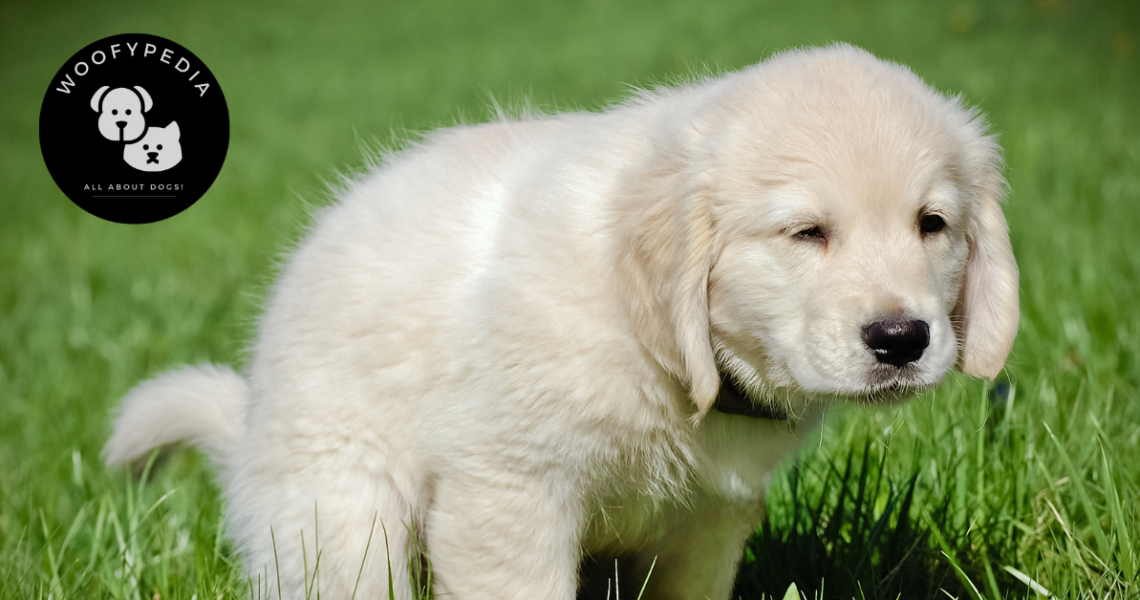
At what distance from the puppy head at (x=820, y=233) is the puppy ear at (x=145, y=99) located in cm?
226

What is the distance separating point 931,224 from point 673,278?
1.99ft

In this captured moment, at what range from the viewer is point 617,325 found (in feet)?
7.51

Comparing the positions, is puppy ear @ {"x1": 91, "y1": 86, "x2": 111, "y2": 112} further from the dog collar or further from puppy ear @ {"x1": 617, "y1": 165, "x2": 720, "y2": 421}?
the dog collar

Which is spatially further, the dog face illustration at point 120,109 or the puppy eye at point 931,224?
the dog face illustration at point 120,109

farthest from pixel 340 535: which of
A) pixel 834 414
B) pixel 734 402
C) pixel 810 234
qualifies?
pixel 834 414

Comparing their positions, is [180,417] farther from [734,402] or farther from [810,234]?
[810,234]

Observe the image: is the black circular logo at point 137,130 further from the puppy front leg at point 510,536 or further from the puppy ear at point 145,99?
the puppy front leg at point 510,536

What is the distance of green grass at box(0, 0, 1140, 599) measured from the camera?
3.04 meters

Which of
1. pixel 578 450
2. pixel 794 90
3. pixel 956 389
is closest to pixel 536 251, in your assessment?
pixel 578 450

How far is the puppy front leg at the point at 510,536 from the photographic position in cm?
237

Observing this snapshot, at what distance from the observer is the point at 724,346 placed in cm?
238

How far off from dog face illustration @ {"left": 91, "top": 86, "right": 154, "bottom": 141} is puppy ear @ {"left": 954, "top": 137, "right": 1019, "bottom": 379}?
9.30 ft

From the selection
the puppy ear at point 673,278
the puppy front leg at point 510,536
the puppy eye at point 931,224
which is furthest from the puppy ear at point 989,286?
the puppy front leg at point 510,536

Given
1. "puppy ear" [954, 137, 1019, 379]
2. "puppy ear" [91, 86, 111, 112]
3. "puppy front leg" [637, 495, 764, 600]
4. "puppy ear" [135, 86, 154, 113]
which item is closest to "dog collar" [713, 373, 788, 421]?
"puppy front leg" [637, 495, 764, 600]
